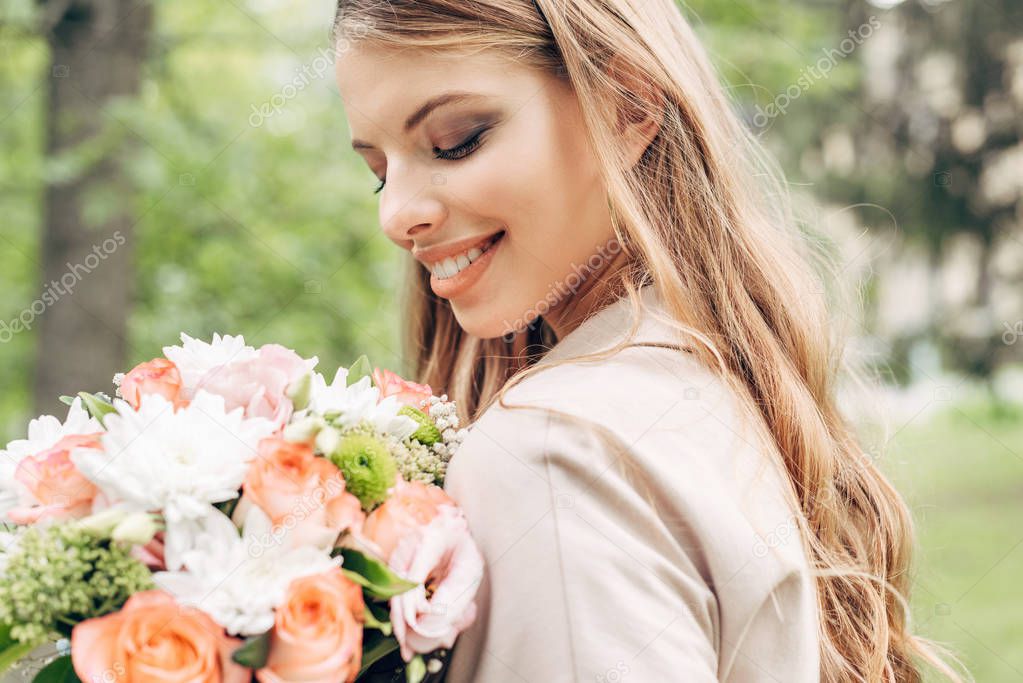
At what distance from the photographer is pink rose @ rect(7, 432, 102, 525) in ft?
4.66

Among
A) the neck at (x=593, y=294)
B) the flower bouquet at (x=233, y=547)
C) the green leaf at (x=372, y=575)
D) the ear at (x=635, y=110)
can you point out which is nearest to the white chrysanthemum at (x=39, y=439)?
the flower bouquet at (x=233, y=547)

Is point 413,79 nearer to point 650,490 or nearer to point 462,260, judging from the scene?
point 462,260

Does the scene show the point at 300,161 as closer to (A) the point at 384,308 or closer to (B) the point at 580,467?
(A) the point at 384,308

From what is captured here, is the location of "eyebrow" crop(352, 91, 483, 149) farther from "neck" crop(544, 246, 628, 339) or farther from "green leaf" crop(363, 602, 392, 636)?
"green leaf" crop(363, 602, 392, 636)

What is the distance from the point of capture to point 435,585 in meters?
1.42

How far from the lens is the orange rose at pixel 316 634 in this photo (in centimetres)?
127

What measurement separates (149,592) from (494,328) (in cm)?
87

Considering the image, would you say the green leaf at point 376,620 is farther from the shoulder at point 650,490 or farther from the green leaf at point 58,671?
the green leaf at point 58,671

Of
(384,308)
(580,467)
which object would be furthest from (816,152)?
(580,467)

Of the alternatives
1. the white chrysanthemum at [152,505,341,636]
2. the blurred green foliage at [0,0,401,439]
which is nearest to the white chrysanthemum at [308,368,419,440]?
the white chrysanthemum at [152,505,341,636]

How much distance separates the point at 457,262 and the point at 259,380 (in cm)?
52

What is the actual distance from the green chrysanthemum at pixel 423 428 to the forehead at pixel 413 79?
0.48 metres

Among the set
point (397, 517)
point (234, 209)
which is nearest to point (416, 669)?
point (397, 517)

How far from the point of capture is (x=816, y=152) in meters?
9.33
